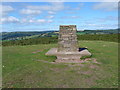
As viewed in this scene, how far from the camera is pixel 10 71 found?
14398 millimetres

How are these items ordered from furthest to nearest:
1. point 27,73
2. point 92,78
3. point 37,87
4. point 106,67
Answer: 1. point 106,67
2. point 27,73
3. point 92,78
4. point 37,87

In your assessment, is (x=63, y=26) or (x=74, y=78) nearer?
(x=74, y=78)

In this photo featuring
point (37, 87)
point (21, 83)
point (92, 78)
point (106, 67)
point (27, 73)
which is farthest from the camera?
point (106, 67)

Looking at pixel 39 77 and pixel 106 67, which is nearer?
A: pixel 39 77

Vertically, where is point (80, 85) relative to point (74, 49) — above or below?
below

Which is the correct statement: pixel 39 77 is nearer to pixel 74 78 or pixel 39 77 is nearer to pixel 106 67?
pixel 74 78

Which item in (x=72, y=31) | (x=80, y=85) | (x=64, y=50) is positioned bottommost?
(x=80, y=85)

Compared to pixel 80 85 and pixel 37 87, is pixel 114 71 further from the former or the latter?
pixel 37 87

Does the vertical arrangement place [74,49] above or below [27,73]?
above

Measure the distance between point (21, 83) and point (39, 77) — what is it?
188 centimetres

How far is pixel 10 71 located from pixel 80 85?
7.91 m

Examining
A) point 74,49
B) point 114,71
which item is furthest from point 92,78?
point 74,49

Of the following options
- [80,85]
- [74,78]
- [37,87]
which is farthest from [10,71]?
[80,85]

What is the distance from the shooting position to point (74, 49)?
21969 mm
